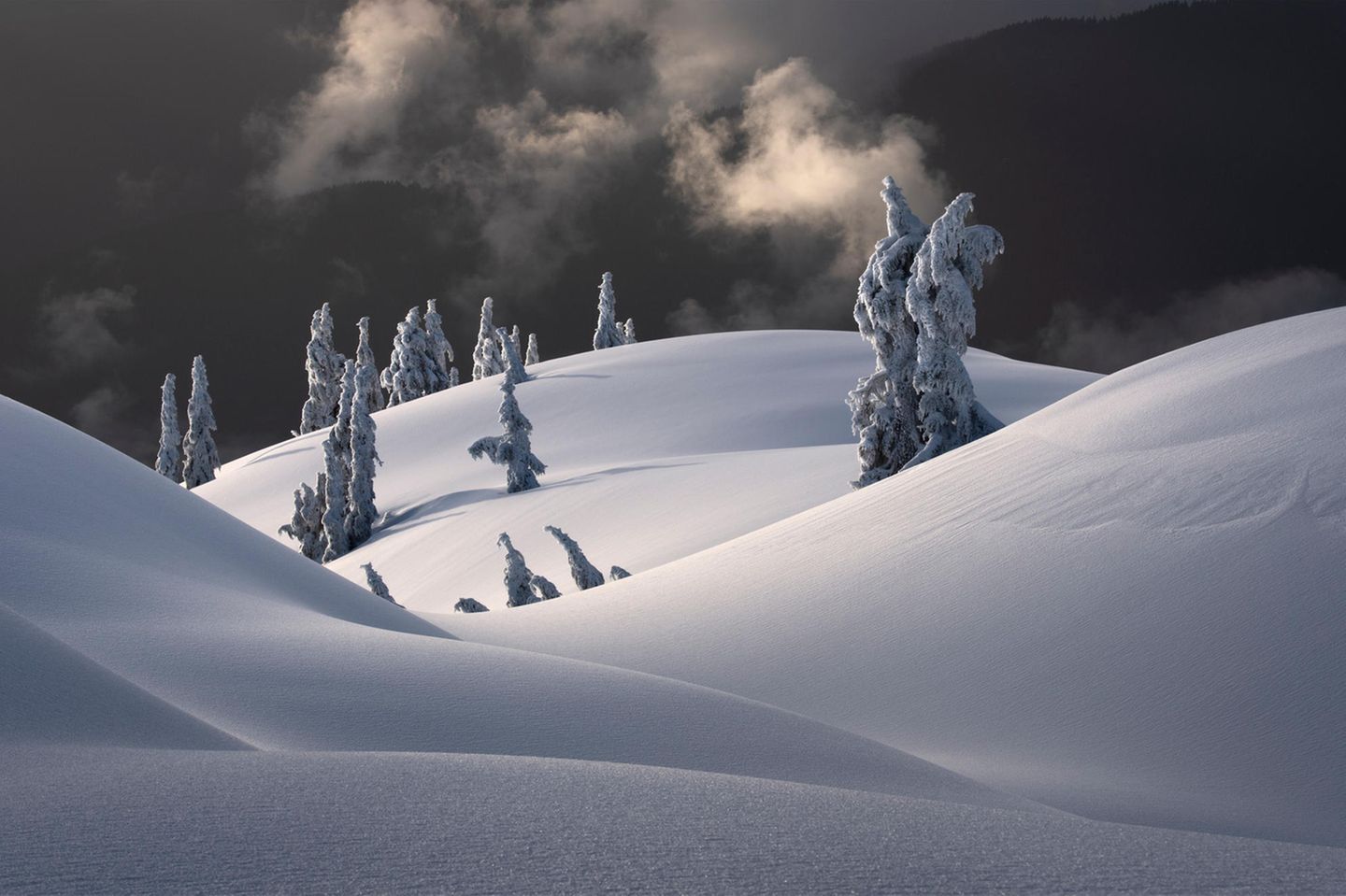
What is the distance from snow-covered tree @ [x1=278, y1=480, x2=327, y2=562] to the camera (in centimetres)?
3925

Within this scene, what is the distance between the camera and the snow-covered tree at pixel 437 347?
7150cm

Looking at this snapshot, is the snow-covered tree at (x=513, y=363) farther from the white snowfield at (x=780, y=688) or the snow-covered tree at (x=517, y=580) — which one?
the white snowfield at (x=780, y=688)

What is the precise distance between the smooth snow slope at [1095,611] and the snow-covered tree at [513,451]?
21328mm

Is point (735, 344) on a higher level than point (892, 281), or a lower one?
higher

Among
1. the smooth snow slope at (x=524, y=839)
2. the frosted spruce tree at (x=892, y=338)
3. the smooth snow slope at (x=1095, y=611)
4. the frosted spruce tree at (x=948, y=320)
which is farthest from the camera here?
the frosted spruce tree at (x=892, y=338)

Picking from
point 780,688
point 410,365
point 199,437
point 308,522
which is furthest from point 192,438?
point 780,688

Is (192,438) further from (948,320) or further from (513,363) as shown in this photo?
(948,320)

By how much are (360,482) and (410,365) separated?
3110cm

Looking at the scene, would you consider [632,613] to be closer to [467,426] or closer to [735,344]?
[467,426]

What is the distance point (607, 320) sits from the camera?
7100cm

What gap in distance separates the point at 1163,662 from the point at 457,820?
6.97 metres

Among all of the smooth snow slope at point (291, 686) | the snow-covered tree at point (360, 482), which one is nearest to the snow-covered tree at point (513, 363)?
the snow-covered tree at point (360, 482)

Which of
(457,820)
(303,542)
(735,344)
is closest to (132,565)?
(457,820)

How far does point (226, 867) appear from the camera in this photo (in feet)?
11.1
